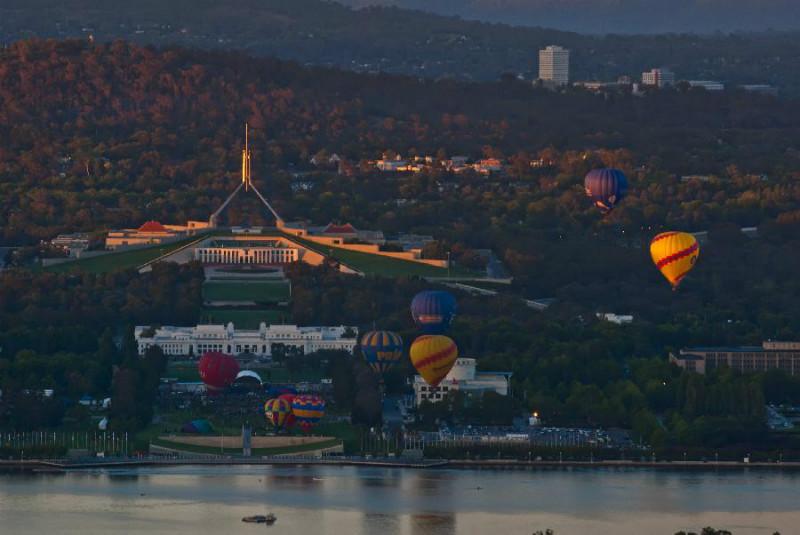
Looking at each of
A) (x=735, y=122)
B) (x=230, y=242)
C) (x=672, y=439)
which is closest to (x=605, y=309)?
(x=230, y=242)

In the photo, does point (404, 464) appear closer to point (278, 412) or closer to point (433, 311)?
point (278, 412)

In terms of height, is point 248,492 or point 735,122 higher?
point 735,122

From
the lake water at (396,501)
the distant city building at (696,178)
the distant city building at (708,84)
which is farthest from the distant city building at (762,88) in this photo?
the lake water at (396,501)

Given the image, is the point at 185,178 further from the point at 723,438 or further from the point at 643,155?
the point at 723,438

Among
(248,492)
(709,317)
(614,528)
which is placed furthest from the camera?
(709,317)

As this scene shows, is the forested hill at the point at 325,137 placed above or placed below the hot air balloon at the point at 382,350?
above

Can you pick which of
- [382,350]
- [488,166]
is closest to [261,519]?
[382,350]

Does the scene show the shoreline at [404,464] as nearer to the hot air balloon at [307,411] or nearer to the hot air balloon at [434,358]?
the hot air balloon at [307,411]

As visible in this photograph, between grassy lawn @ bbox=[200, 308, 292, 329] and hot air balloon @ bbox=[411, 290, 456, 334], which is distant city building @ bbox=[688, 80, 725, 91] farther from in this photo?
hot air balloon @ bbox=[411, 290, 456, 334]
